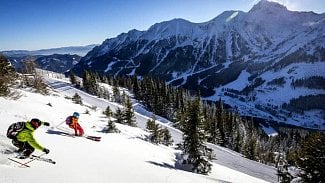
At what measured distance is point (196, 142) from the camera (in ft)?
120

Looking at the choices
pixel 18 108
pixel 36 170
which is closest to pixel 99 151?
pixel 36 170

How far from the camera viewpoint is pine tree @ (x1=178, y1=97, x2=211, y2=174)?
3588cm

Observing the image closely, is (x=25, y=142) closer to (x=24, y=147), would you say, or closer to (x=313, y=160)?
(x=24, y=147)

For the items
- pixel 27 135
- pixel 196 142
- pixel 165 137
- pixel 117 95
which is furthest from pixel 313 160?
pixel 117 95

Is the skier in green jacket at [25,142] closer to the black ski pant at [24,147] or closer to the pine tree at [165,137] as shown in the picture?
the black ski pant at [24,147]

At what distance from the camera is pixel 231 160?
68.1 metres

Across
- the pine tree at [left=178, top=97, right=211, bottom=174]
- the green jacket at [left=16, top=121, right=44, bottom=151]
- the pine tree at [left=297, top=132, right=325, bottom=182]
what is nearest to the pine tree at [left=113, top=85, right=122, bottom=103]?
the pine tree at [left=178, top=97, right=211, bottom=174]

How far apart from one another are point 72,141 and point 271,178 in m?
51.6

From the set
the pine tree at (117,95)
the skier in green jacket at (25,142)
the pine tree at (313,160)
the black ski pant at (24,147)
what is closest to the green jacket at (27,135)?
the skier in green jacket at (25,142)

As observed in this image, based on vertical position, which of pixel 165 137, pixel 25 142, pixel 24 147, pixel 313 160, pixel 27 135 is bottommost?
pixel 165 137

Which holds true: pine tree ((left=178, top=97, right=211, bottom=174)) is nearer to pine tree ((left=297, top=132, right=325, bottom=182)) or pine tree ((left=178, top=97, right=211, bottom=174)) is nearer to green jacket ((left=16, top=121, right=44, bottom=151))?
pine tree ((left=297, top=132, right=325, bottom=182))

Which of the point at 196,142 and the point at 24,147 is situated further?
the point at 196,142

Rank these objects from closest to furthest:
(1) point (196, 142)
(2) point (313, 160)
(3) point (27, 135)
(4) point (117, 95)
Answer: (3) point (27, 135)
(2) point (313, 160)
(1) point (196, 142)
(4) point (117, 95)

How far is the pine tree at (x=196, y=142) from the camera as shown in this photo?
1412 inches
